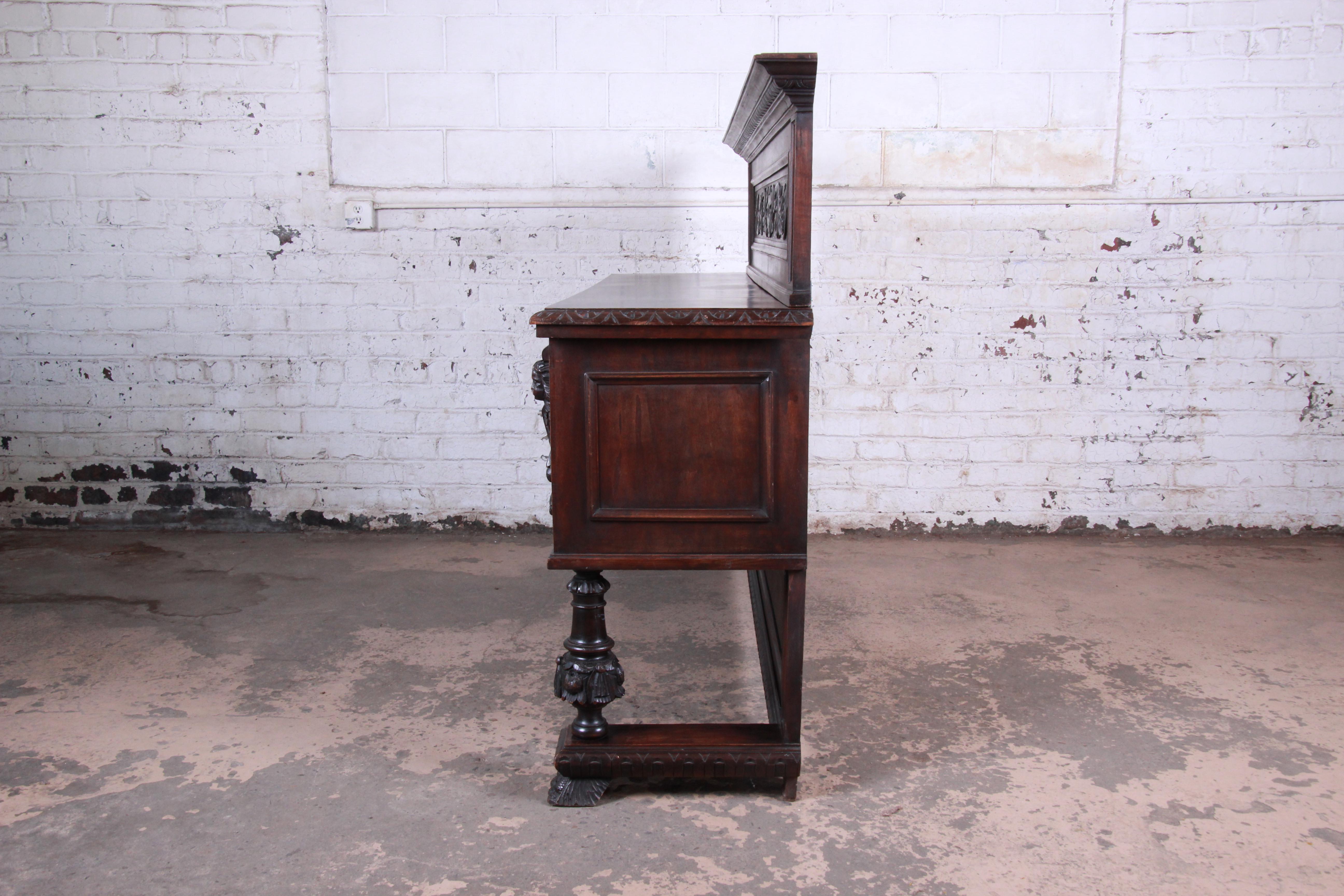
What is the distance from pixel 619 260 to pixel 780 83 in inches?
79.3

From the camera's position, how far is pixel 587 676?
6.64 ft

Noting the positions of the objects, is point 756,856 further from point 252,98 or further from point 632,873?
point 252,98

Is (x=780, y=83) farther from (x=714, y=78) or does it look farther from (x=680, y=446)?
(x=714, y=78)

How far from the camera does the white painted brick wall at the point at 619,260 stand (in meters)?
3.65

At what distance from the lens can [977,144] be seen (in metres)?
3.66

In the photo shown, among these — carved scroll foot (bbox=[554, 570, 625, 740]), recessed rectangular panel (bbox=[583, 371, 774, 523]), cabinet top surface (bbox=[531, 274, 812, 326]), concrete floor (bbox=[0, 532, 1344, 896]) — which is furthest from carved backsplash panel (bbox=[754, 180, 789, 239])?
concrete floor (bbox=[0, 532, 1344, 896])

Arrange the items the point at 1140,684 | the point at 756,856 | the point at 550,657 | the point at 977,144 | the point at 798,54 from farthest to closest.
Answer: the point at 977,144 < the point at 550,657 < the point at 1140,684 < the point at 756,856 < the point at 798,54

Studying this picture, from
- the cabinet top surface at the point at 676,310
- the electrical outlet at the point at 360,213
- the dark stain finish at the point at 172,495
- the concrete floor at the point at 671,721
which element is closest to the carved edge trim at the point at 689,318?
the cabinet top surface at the point at 676,310

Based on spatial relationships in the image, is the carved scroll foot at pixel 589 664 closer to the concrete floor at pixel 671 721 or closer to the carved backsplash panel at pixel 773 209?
the concrete floor at pixel 671 721

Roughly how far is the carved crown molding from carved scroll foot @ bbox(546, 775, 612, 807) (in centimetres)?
133


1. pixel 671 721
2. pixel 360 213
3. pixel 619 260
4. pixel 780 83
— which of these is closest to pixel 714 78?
pixel 619 260

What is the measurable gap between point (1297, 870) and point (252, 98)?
151 inches

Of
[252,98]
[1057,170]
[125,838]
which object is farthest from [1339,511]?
[252,98]

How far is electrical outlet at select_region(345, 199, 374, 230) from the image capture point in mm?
3754
